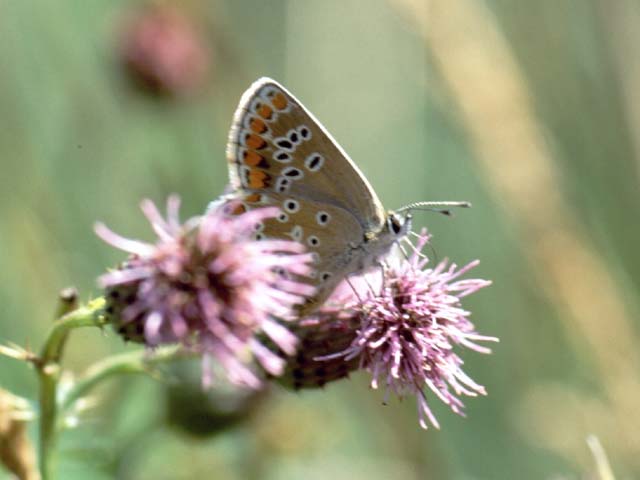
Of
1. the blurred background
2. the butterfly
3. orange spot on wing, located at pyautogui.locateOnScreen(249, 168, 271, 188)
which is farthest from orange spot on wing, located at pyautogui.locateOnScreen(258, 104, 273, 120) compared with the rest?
the blurred background

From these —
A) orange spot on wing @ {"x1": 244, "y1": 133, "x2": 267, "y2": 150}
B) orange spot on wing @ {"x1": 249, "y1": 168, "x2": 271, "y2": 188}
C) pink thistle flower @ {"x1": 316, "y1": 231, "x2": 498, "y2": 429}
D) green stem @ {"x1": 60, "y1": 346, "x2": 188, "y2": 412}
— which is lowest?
green stem @ {"x1": 60, "y1": 346, "x2": 188, "y2": 412}

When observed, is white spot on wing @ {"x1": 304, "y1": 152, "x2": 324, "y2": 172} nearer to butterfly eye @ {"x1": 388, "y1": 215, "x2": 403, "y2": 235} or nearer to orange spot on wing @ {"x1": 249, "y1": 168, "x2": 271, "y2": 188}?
orange spot on wing @ {"x1": 249, "y1": 168, "x2": 271, "y2": 188}

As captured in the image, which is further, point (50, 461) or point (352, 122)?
point (352, 122)

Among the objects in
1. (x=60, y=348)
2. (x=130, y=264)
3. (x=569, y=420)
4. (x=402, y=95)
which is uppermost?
(x=402, y=95)

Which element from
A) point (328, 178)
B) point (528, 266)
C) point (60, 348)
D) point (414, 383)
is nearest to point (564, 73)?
point (528, 266)

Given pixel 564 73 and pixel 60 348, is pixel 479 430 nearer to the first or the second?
pixel 564 73

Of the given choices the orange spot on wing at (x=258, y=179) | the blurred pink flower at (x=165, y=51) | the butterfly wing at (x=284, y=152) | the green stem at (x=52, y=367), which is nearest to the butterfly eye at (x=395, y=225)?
the butterfly wing at (x=284, y=152)

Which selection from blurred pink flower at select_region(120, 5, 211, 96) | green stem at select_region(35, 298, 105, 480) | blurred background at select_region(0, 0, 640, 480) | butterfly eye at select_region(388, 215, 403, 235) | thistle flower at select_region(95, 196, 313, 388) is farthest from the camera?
blurred pink flower at select_region(120, 5, 211, 96)
